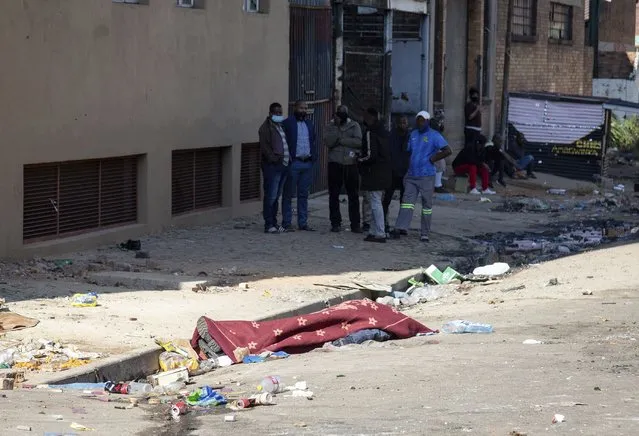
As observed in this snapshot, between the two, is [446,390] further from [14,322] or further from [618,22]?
[618,22]

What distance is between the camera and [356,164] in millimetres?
17531

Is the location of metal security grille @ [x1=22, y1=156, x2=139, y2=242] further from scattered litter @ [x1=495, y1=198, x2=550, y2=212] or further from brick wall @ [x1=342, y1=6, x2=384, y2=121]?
scattered litter @ [x1=495, y1=198, x2=550, y2=212]

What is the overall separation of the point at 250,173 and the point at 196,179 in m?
1.84

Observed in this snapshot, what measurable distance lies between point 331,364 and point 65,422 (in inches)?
102

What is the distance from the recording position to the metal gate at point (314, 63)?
69.3ft

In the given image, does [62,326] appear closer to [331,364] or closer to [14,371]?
[14,371]

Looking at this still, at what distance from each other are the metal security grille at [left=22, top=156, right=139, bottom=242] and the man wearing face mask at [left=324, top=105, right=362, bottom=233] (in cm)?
279

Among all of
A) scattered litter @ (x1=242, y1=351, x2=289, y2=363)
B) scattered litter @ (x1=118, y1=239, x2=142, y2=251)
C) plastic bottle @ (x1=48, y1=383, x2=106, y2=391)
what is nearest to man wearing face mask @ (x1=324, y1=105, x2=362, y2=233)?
scattered litter @ (x1=118, y1=239, x2=142, y2=251)

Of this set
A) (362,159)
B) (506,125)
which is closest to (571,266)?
(362,159)

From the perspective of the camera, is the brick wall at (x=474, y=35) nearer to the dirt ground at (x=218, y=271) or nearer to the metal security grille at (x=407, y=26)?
the metal security grille at (x=407, y=26)

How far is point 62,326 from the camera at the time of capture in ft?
35.3

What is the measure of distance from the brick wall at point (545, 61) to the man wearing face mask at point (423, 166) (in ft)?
47.6

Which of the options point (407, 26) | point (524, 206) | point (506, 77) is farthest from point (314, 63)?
point (506, 77)

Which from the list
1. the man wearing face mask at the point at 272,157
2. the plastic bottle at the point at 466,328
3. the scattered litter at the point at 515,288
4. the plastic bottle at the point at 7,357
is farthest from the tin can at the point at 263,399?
the man wearing face mask at the point at 272,157
